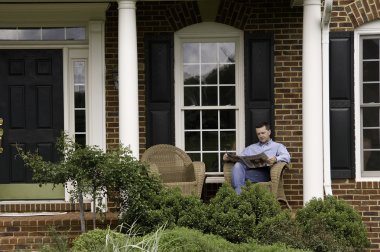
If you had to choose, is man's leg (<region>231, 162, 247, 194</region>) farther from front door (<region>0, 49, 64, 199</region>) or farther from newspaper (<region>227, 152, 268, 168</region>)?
front door (<region>0, 49, 64, 199</region>)

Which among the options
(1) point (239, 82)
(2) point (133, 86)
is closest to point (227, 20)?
(1) point (239, 82)

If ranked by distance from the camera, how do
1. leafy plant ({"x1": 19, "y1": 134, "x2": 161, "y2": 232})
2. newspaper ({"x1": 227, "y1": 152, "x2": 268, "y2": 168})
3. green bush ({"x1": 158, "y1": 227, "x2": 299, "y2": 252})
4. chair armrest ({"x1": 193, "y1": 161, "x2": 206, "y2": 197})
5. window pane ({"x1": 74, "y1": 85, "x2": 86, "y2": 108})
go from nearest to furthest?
green bush ({"x1": 158, "y1": 227, "x2": 299, "y2": 252}) → leafy plant ({"x1": 19, "y1": 134, "x2": 161, "y2": 232}) → newspaper ({"x1": 227, "y1": 152, "x2": 268, "y2": 168}) → chair armrest ({"x1": 193, "y1": 161, "x2": 206, "y2": 197}) → window pane ({"x1": 74, "y1": 85, "x2": 86, "y2": 108})

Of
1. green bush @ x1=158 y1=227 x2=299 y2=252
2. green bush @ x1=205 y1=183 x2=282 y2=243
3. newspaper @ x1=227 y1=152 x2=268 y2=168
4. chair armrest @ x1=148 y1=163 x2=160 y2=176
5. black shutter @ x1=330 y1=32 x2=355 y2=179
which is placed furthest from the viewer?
black shutter @ x1=330 y1=32 x2=355 y2=179

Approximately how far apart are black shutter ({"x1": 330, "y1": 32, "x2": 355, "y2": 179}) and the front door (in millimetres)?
3638

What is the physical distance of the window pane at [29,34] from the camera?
1164 centimetres

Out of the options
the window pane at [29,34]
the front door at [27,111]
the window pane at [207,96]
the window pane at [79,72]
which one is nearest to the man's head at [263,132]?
the window pane at [207,96]

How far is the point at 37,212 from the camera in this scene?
11.4 metres

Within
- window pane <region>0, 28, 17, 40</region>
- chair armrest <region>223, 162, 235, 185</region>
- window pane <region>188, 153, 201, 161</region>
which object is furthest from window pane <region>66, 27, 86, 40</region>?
chair armrest <region>223, 162, 235, 185</region>

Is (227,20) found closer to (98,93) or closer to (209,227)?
(98,93)

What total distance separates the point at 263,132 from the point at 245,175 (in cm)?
65

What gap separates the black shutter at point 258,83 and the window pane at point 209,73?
0.48m

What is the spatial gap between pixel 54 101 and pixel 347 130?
3.93m

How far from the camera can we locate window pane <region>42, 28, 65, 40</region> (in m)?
11.7

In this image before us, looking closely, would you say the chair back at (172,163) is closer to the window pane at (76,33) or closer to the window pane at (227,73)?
the window pane at (227,73)
